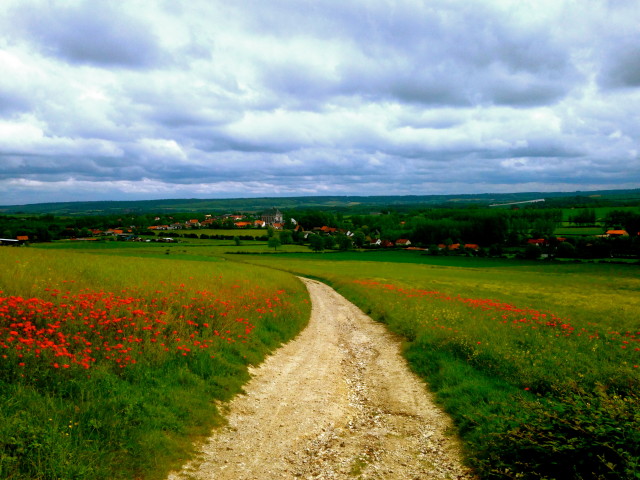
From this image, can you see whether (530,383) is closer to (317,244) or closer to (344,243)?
(317,244)

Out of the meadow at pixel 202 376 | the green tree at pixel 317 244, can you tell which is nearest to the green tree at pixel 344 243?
the green tree at pixel 317 244

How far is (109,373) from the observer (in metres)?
8.16

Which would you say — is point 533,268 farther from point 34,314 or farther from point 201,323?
point 34,314

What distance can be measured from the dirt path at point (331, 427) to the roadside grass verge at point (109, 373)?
24.8 inches

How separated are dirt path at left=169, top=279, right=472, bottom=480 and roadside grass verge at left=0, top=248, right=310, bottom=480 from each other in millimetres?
630

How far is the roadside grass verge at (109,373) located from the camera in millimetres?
5773

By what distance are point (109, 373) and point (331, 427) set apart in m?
4.84

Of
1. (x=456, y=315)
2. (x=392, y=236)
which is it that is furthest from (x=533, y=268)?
(x=392, y=236)

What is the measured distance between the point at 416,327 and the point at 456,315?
8.66 ft

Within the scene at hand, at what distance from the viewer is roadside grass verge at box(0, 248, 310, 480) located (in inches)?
227

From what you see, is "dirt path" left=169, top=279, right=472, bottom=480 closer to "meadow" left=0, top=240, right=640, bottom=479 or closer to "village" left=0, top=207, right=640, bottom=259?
"meadow" left=0, top=240, right=640, bottom=479

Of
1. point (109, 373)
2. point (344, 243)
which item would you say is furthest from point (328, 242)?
point (109, 373)

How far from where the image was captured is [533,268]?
242ft

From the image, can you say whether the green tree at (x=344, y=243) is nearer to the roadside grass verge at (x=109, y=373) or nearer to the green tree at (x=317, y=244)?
the green tree at (x=317, y=244)
